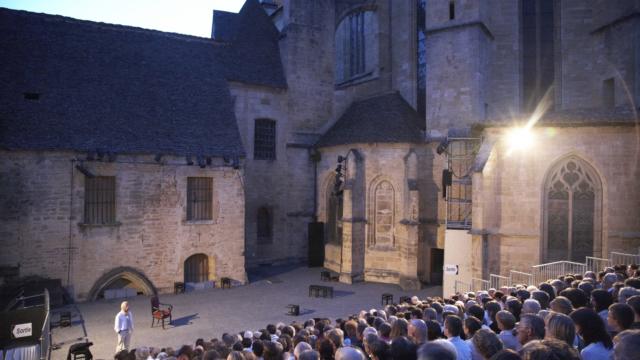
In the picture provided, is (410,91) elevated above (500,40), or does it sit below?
below

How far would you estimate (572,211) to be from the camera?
656 inches

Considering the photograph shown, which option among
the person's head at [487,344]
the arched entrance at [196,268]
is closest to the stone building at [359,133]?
the arched entrance at [196,268]

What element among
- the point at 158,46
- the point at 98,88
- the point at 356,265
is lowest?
the point at 356,265

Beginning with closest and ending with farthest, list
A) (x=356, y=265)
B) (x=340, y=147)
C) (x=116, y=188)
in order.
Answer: (x=116, y=188), (x=356, y=265), (x=340, y=147)

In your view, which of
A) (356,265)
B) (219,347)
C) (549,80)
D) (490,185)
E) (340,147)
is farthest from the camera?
(340,147)

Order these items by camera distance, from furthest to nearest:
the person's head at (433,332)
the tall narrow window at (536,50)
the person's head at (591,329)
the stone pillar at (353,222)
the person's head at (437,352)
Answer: the stone pillar at (353,222), the tall narrow window at (536,50), the person's head at (433,332), the person's head at (591,329), the person's head at (437,352)

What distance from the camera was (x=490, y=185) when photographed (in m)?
17.4

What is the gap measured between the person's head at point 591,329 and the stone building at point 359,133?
13229 mm

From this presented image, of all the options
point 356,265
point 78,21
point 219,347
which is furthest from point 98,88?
point 219,347

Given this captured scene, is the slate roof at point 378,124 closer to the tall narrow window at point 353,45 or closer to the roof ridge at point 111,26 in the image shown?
the tall narrow window at point 353,45

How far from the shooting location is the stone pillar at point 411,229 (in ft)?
72.7

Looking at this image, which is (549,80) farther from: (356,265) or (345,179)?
(356,265)

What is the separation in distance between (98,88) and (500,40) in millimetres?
18867

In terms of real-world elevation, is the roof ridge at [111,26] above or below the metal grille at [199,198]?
above
